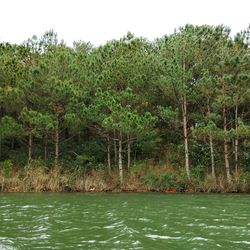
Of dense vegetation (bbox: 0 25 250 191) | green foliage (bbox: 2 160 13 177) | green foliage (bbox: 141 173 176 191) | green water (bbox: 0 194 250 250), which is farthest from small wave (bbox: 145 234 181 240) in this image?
green foliage (bbox: 2 160 13 177)

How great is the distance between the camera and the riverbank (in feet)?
75.8

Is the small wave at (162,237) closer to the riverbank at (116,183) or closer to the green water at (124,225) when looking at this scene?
the green water at (124,225)

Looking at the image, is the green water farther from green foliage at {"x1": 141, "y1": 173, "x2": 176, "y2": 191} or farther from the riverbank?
green foliage at {"x1": 141, "y1": 173, "x2": 176, "y2": 191}

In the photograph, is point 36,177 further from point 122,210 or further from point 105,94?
point 122,210

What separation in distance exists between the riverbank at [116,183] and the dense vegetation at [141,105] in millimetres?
66

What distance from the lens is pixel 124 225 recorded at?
36.1 feet

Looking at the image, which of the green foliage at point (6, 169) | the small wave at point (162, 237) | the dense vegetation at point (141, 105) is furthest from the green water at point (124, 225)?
the green foliage at point (6, 169)

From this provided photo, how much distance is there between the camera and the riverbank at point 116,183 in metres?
23.1

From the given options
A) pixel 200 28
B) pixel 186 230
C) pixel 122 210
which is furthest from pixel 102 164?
pixel 186 230

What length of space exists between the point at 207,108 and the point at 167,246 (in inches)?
691

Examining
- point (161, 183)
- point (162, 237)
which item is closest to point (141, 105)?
point (161, 183)

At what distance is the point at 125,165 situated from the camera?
88.1ft

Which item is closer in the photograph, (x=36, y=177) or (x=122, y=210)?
(x=122, y=210)

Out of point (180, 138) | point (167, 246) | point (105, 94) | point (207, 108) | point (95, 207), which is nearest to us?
point (167, 246)
